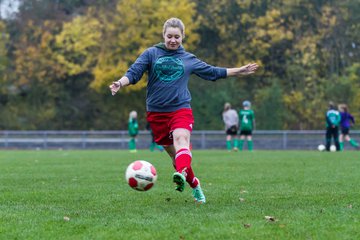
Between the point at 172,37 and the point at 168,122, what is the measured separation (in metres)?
1.00

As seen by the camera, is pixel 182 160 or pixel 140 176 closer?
pixel 140 176

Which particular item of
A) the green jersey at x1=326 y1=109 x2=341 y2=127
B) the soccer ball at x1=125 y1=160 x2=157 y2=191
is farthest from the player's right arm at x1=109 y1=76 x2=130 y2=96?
the green jersey at x1=326 y1=109 x2=341 y2=127

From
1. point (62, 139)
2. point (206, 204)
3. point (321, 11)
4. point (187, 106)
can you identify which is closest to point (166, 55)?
point (187, 106)

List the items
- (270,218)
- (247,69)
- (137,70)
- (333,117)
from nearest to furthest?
(270,218)
(137,70)
(247,69)
(333,117)

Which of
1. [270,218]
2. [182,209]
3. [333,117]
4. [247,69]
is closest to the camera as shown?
[270,218]

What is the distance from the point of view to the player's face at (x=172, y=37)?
7.81 meters

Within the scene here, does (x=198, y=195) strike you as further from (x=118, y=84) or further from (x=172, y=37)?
(x=172, y=37)

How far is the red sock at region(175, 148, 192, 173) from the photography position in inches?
291

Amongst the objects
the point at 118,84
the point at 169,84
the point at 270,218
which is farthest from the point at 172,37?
the point at 270,218

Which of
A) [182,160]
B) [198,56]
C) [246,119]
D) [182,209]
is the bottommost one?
[182,209]

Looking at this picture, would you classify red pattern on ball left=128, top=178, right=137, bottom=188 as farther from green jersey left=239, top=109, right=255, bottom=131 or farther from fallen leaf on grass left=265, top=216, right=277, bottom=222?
green jersey left=239, top=109, right=255, bottom=131

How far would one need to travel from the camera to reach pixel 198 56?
128ft

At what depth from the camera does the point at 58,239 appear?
5.45 metres

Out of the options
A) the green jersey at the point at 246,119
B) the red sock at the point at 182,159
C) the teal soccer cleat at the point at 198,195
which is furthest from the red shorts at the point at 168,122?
the green jersey at the point at 246,119
